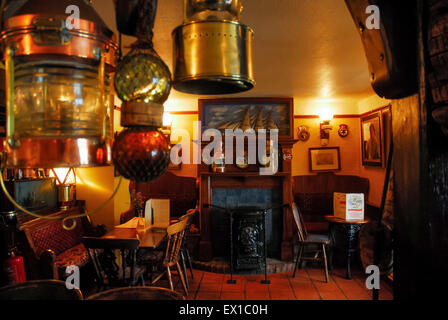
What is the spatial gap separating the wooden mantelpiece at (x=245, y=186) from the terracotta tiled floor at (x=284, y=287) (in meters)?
0.52

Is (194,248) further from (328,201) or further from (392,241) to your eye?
(392,241)

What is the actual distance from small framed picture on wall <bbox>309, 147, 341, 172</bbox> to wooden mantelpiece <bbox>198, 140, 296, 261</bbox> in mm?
1436

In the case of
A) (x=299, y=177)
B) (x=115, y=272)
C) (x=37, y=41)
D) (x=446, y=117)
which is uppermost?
(x=37, y=41)

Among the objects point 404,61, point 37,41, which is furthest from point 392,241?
point 37,41

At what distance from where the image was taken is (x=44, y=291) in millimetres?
1084

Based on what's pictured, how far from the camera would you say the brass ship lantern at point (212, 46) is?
0.95 metres

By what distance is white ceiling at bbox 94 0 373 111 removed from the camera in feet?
9.08

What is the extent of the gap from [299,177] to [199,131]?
2.39 m

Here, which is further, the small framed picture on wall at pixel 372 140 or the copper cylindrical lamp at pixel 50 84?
the small framed picture on wall at pixel 372 140

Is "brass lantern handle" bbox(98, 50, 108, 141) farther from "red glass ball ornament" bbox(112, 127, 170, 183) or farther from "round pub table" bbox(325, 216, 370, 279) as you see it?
"round pub table" bbox(325, 216, 370, 279)

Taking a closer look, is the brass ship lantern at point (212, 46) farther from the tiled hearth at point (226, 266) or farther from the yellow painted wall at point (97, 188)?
the yellow painted wall at point (97, 188)

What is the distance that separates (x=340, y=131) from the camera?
7.34 m

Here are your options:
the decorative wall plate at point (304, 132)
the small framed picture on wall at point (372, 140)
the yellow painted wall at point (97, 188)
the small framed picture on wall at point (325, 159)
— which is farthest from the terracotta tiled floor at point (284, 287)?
the decorative wall plate at point (304, 132)

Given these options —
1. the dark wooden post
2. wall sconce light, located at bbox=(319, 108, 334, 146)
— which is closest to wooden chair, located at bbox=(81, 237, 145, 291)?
the dark wooden post
